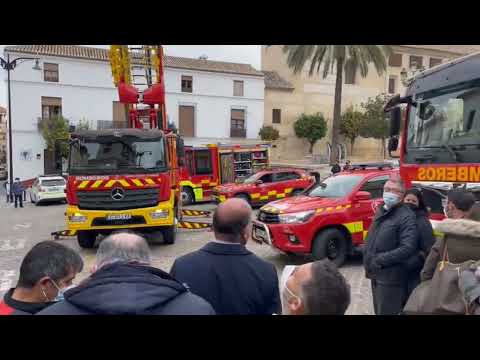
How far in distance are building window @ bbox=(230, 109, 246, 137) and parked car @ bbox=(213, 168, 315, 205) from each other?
22592 millimetres

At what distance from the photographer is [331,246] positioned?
7754mm

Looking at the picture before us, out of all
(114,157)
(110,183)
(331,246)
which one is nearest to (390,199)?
(331,246)

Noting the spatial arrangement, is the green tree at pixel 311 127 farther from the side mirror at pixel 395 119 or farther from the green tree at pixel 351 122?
the side mirror at pixel 395 119

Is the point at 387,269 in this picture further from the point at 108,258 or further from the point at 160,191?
the point at 160,191

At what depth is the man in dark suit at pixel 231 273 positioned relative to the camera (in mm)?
2586

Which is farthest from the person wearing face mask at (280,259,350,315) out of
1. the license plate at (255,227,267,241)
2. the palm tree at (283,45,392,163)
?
the palm tree at (283,45,392,163)

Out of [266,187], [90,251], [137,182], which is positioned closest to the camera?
[137,182]

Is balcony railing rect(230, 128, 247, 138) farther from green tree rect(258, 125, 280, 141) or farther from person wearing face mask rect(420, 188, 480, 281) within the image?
person wearing face mask rect(420, 188, 480, 281)

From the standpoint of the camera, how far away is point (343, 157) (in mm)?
41812

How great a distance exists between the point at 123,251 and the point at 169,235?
8.09 m

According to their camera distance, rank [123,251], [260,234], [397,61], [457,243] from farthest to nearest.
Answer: [397,61] < [260,234] < [457,243] < [123,251]

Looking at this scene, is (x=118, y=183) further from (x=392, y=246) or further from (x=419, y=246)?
(x=419, y=246)

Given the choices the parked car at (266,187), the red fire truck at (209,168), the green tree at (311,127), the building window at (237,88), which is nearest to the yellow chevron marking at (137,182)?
the parked car at (266,187)
